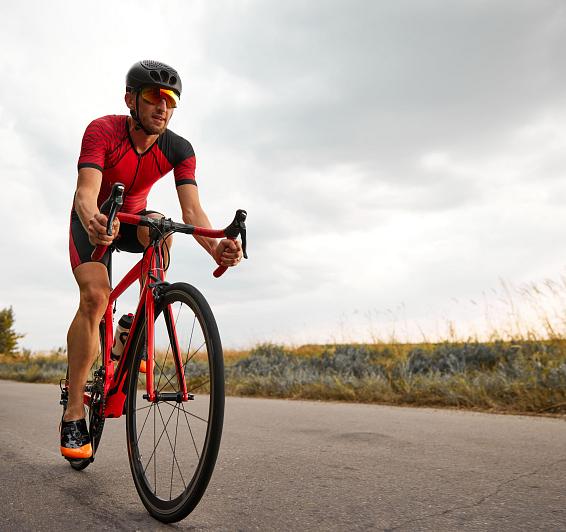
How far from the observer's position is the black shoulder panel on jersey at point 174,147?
12.7ft

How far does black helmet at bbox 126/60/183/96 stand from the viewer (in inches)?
135

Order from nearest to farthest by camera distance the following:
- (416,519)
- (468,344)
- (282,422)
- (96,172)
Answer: (416,519) → (96,172) → (282,422) → (468,344)

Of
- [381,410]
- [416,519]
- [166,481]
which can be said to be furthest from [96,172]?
[381,410]

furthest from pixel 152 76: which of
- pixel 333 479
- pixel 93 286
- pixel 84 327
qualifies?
pixel 333 479

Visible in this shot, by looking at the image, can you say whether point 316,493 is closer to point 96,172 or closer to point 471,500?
point 471,500

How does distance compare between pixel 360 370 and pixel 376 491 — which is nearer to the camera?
pixel 376 491

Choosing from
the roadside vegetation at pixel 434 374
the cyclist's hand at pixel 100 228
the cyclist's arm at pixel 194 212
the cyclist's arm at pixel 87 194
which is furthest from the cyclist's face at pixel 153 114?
the roadside vegetation at pixel 434 374

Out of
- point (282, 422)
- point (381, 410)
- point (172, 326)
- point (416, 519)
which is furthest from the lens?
point (381, 410)

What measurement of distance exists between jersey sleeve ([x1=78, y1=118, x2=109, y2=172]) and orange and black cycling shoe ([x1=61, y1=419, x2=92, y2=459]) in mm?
1563

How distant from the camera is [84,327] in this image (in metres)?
3.59

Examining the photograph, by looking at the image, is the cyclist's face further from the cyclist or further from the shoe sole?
the shoe sole

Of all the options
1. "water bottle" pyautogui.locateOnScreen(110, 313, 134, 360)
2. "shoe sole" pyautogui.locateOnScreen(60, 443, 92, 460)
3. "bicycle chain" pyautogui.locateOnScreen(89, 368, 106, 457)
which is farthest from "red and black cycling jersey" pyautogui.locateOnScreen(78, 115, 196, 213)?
"shoe sole" pyautogui.locateOnScreen(60, 443, 92, 460)

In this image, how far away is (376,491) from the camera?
9.95 ft

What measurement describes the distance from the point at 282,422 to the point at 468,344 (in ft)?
16.3
